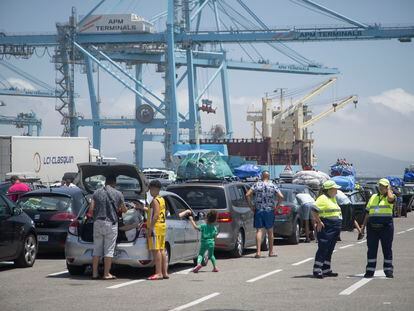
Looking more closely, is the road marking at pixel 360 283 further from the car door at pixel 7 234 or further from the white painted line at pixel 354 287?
the car door at pixel 7 234

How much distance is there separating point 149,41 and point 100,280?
67.9 meters

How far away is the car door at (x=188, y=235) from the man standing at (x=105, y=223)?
1682mm

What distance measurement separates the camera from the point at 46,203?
18.5 m

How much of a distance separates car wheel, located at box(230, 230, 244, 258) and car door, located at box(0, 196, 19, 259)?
4.67 metres

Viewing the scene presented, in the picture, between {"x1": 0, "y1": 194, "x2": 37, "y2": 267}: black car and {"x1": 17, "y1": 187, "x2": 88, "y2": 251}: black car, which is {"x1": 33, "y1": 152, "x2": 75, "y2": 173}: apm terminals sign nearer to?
{"x1": 17, "y1": 187, "x2": 88, "y2": 251}: black car

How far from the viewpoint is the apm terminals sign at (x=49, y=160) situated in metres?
39.2

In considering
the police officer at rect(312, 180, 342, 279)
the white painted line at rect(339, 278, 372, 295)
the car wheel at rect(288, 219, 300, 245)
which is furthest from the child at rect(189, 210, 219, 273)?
the car wheel at rect(288, 219, 300, 245)

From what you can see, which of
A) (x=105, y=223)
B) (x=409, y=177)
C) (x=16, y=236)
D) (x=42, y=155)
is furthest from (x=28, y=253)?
(x=409, y=177)

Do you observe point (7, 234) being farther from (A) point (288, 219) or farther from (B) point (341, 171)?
(B) point (341, 171)

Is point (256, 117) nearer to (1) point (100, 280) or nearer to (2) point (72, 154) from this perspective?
(2) point (72, 154)

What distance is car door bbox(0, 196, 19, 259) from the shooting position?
1549cm

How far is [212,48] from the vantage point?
309 feet

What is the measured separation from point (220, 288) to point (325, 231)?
237 cm

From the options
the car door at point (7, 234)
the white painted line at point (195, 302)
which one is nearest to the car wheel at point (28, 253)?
the car door at point (7, 234)
